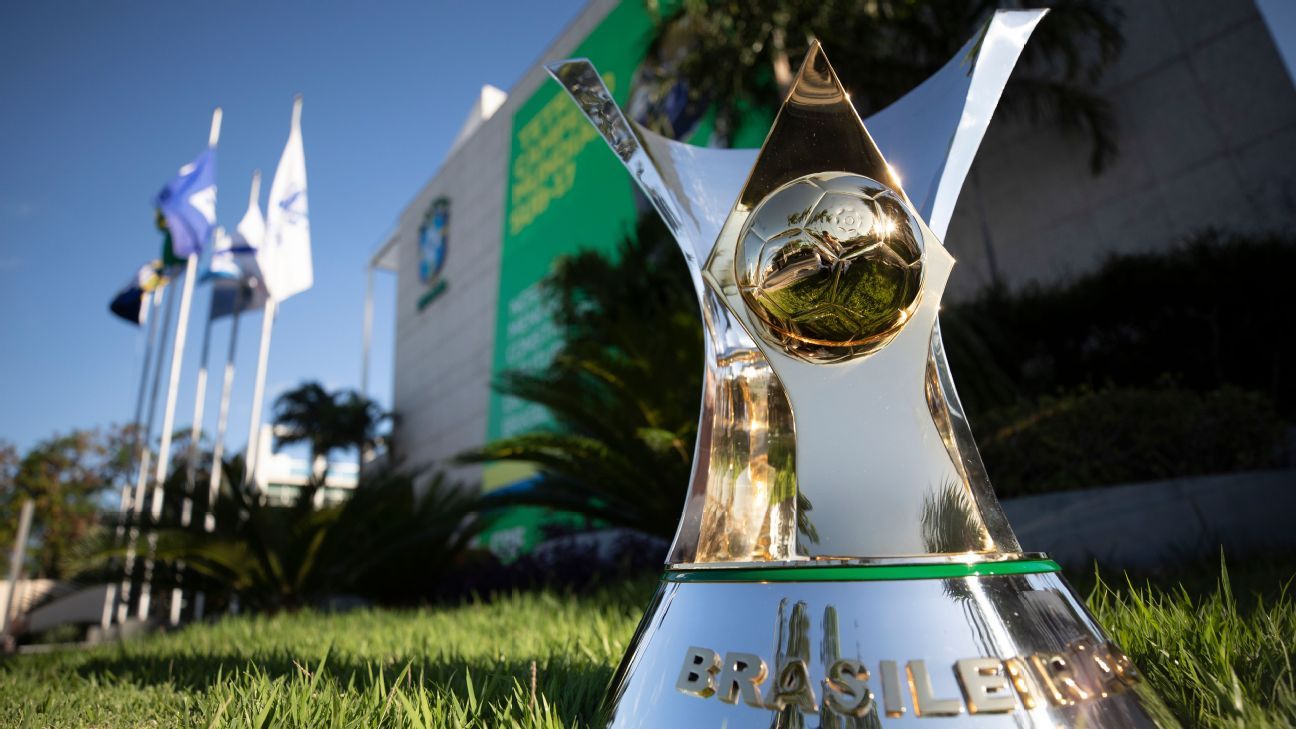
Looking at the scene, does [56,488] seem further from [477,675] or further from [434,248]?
[477,675]

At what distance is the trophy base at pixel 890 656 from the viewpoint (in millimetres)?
824

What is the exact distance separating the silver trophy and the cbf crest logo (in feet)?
77.9

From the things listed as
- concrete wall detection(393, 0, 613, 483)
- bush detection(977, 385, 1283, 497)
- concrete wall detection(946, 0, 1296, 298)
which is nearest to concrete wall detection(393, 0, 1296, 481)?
concrete wall detection(946, 0, 1296, 298)

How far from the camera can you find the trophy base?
82 centimetres

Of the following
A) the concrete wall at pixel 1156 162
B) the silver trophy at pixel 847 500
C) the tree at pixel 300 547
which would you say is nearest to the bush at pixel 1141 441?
the silver trophy at pixel 847 500

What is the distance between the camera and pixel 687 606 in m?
1.00

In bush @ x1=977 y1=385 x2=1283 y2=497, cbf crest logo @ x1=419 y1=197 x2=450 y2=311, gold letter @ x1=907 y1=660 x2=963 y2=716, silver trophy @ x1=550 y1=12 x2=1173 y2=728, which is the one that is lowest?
gold letter @ x1=907 y1=660 x2=963 y2=716

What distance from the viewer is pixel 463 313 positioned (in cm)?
2236

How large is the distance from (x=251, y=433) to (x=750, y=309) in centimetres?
1184

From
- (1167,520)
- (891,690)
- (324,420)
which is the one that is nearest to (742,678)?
(891,690)

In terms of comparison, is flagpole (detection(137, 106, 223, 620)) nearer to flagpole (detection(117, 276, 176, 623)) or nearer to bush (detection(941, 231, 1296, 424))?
flagpole (detection(117, 276, 176, 623))

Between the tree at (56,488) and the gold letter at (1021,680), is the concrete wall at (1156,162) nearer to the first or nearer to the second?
the gold letter at (1021,680)

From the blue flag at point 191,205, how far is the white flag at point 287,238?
0.79m

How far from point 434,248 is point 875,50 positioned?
18.5m
